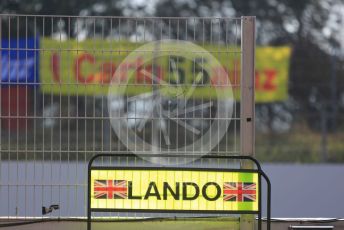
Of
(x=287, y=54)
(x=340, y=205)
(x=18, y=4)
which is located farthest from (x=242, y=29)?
(x=18, y=4)

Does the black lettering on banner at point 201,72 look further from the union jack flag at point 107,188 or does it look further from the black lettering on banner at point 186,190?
the union jack flag at point 107,188

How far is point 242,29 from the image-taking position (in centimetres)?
582

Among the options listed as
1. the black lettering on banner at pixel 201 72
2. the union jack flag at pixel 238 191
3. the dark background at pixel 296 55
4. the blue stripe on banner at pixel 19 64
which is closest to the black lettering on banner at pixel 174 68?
the black lettering on banner at pixel 201 72

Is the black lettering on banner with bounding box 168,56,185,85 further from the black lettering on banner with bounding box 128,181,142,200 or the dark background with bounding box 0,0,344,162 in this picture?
the dark background with bounding box 0,0,344,162

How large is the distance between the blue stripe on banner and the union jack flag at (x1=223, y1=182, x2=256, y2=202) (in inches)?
67.0

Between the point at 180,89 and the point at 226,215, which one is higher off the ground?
the point at 180,89

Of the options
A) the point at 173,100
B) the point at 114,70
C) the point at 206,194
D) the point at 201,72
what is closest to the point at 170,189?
the point at 206,194

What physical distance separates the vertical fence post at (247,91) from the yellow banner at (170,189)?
0.90 ft

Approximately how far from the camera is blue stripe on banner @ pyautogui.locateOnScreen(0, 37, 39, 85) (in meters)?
5.99

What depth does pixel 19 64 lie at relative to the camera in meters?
6.15

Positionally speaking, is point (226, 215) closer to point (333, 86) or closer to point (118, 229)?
point (118, 229)

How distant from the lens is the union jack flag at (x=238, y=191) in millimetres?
5617

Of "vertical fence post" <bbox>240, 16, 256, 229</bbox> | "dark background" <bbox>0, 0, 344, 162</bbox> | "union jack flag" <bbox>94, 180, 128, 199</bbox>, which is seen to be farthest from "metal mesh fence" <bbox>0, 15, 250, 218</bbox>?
"dark background" <bbox>0, 0, 344, 162</bbox>

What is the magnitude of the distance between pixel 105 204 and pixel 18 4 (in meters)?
16.5
